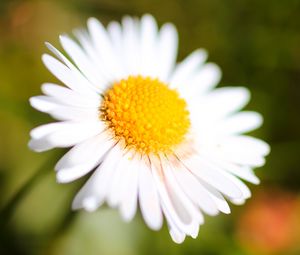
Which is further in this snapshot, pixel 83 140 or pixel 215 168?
pixel 215 168

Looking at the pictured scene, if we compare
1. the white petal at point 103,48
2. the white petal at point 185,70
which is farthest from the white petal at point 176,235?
the white petal at point 185,70

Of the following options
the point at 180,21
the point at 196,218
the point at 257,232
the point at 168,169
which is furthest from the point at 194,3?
the point at 196,218

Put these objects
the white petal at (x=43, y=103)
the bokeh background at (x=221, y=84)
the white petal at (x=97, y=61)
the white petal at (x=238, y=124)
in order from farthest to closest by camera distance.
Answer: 1. the bokeh background at (x=221, y=84)
2. the white petal at (x=238, y=124)
3. the white petal at (x=97, y=61)
4. the white petal at (x=43, y=103)

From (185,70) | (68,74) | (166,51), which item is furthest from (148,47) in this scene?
(68,74)

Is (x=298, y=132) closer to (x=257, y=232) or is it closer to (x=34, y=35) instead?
(x=257, y=232)

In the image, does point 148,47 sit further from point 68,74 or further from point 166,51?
point 68,74

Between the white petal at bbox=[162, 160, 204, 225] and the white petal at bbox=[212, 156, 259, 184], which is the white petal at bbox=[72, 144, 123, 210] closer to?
the white petal at bbox=[162, 160, 204, 225]

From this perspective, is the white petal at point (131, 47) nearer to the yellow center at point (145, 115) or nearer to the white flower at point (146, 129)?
the white flower at point (146, 129)
